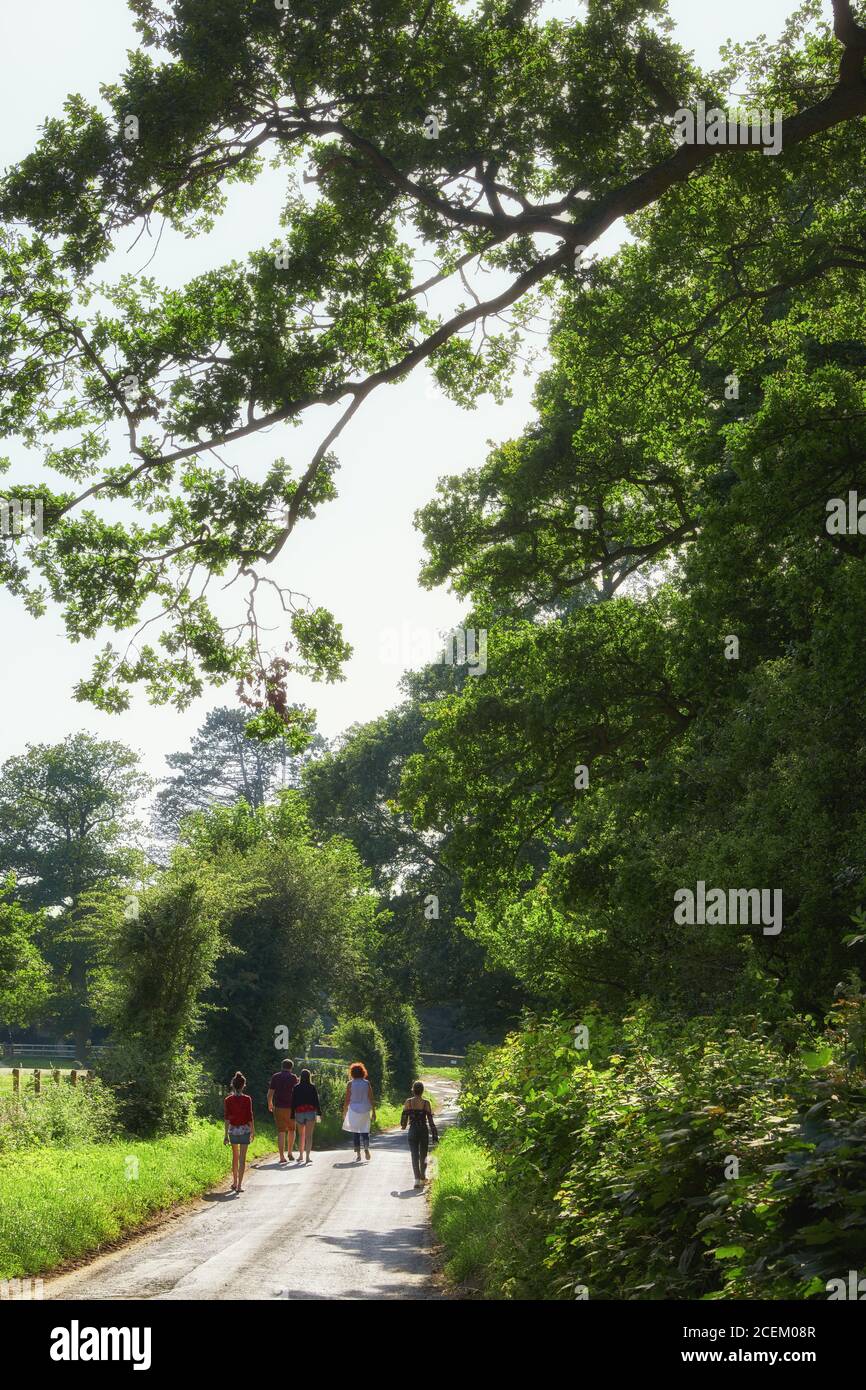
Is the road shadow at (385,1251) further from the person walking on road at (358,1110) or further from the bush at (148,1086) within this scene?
the person walking on road at (358,1110)

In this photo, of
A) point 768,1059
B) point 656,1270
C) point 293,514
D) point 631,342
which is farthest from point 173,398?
point 656,1270

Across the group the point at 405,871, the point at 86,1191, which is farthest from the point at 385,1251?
the point at 405,871

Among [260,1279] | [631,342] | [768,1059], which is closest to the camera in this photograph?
[768,1059]

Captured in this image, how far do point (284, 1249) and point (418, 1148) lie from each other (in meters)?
7.39

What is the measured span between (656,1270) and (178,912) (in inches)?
766

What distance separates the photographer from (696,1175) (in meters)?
6.38

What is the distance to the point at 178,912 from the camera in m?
24.6

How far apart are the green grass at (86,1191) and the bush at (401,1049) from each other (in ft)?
90.5

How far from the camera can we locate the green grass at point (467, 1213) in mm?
11422

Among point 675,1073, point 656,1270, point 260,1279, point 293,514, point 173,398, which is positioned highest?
point 173,398

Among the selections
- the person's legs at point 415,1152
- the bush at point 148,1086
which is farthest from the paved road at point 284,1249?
the bush at point 148,1086

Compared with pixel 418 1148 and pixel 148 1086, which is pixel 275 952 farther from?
pixel 418 1148
